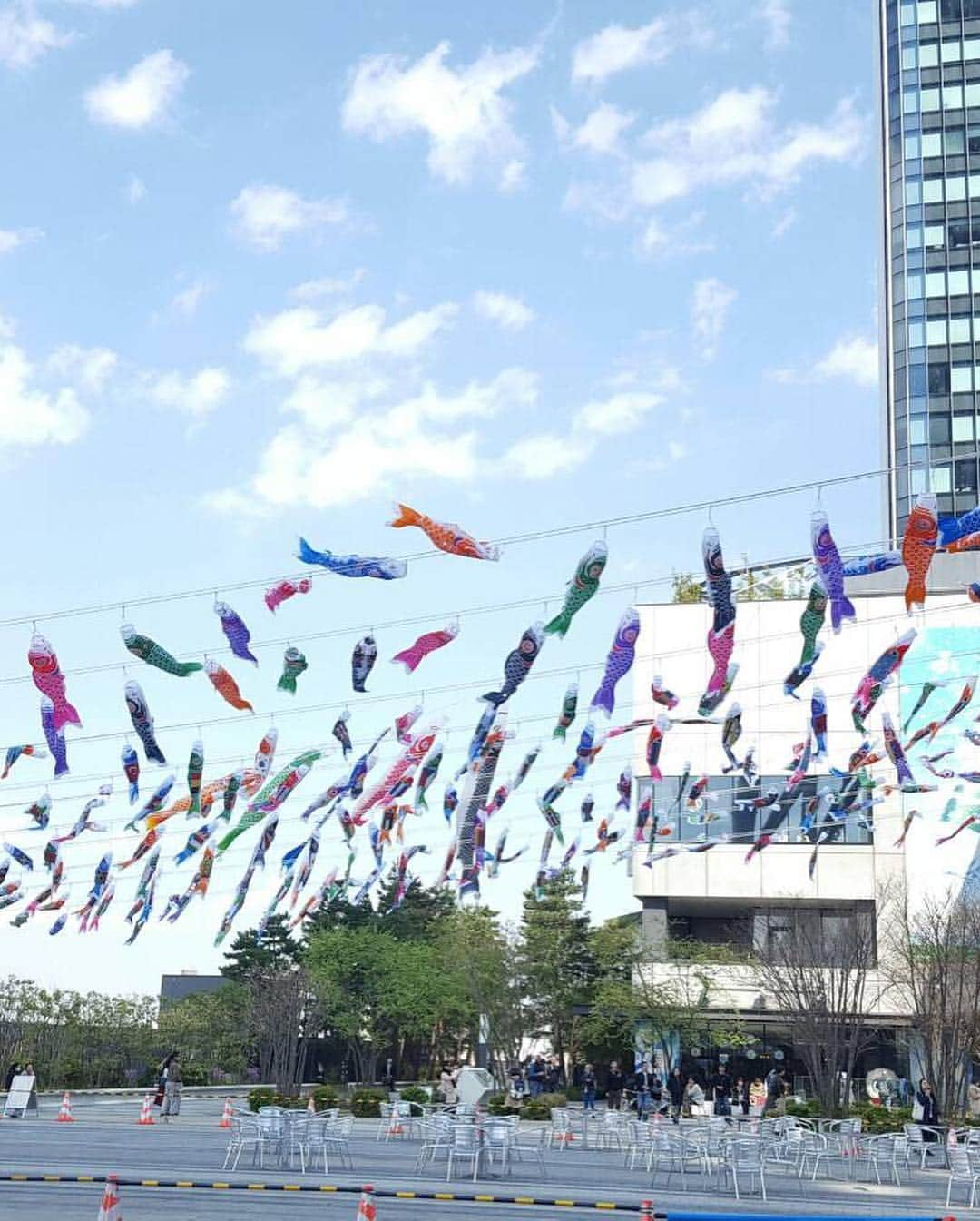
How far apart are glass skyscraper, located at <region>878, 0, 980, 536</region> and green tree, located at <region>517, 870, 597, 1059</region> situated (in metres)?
40.0

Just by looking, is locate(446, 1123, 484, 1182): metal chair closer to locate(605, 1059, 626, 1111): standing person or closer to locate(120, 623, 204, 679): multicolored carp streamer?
locate(120, 623, 204, 679): multicolored carp streamer

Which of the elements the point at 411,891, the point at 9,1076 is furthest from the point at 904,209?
the point at 9,1076

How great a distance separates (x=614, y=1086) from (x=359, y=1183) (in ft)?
Answer: 121

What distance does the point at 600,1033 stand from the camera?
53.3m

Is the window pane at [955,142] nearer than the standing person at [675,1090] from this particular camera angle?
No

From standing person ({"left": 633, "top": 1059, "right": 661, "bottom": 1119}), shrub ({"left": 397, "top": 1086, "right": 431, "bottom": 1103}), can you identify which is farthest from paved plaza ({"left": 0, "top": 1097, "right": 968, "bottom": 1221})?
standing person ({"left": 633, "top": 1059, "right": 661, "bottom": 1119})

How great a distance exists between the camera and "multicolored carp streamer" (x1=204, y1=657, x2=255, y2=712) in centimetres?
2359

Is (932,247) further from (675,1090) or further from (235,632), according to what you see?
(235,632)

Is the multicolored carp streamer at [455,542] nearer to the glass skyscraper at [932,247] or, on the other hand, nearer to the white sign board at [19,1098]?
the white sign board at [19,1098]

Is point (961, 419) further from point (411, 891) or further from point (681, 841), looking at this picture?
point (411, 891)

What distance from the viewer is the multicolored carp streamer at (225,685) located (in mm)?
23594

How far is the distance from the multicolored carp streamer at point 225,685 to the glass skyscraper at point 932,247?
67.9 metres

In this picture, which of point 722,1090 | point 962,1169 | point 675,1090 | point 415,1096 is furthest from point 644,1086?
point 962,1169

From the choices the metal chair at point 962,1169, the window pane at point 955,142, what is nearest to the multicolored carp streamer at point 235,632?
the metal chair at point 962,1169
